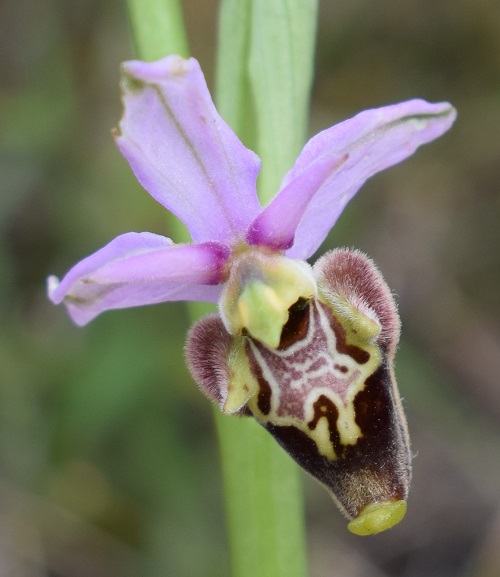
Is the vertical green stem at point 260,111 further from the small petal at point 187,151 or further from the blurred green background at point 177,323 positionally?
the blurred green background at point 177,323

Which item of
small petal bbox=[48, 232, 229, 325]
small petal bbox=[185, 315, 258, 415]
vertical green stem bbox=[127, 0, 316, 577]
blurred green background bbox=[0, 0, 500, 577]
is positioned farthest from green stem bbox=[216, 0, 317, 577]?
blurred green background bbox=[0, 0, 500, 577]

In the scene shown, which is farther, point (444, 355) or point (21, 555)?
point (444, 355)

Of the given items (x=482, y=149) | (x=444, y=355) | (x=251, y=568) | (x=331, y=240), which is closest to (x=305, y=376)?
(x=251, y=568)

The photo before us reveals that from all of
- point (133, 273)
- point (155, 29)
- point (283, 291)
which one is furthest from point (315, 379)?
point (155, 29)

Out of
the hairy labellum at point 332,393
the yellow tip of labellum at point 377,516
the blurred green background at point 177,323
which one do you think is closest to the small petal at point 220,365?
the hairy labellum at point 332,393

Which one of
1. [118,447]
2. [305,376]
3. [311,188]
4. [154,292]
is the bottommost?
[118,447]

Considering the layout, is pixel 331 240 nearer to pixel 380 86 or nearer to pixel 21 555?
pixel 380 86
